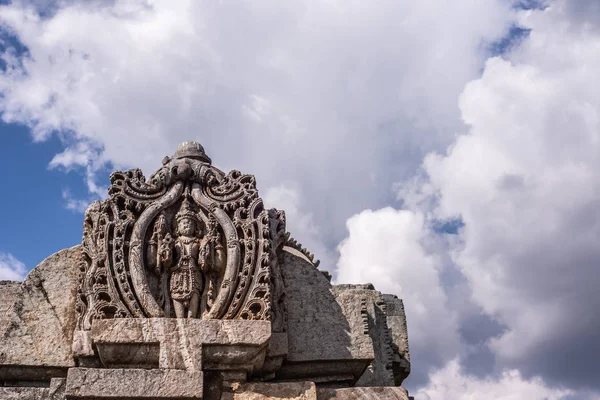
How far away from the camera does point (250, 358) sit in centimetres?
616

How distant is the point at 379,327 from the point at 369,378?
0.59 metres

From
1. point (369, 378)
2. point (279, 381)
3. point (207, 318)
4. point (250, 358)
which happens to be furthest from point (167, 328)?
point (369, 378)

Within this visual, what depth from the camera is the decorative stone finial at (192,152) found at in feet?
24.5

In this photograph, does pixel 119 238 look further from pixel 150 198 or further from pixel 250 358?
pixel 250 358

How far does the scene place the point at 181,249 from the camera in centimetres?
664

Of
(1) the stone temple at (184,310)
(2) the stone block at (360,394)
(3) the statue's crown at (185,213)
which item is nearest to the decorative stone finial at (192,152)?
(1) the stone temple at (184,310)

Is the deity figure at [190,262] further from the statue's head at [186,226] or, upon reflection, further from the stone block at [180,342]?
the stone block at [180,342]

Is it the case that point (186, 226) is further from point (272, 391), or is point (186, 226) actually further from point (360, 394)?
point (360, 394)

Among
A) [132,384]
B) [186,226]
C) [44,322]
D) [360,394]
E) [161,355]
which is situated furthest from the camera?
[186,226]

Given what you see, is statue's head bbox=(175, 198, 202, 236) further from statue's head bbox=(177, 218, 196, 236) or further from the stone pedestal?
the stone pedestal

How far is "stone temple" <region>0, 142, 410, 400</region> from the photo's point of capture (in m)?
6.02

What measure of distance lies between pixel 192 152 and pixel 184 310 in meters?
1.91

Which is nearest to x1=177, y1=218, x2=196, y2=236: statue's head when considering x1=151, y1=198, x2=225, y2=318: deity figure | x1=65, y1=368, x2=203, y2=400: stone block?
x1=151, y1=198, x2=225, y2=318: deity figure

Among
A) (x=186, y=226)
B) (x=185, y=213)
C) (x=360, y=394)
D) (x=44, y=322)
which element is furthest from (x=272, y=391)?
(x=44, y=322)
